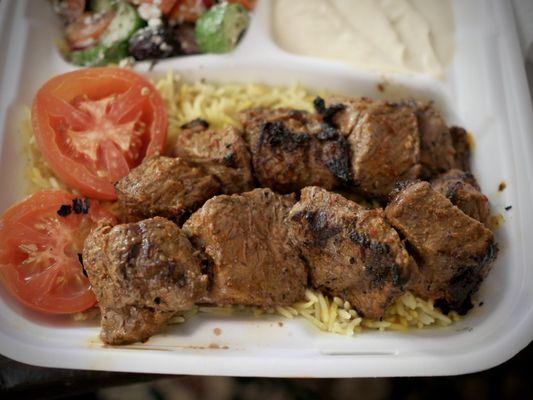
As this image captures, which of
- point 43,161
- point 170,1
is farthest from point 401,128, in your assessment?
point 43,161

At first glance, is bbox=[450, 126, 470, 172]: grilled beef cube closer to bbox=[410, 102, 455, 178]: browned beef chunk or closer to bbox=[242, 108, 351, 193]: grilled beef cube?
bbox=[410, 102, 455, 178]: browned beef chunk

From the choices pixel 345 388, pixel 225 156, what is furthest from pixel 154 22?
pixel 345 388

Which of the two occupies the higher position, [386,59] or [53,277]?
[386,59]

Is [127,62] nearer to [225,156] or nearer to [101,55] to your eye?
[101,55]

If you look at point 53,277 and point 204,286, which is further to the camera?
point 53,277

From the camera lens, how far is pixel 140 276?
2568 mm

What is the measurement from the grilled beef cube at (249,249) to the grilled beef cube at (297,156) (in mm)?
191

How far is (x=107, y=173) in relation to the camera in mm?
3162

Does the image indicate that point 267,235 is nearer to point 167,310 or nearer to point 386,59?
point 167,310

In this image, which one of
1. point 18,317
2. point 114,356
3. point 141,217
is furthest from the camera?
point 141,217

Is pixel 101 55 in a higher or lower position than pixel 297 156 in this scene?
lower

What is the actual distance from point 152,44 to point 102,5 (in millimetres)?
686

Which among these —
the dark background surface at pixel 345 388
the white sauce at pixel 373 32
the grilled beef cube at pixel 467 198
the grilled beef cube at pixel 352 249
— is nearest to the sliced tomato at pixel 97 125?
the grilled beef cube at pixel 352 249

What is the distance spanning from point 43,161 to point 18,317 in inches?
41.0
